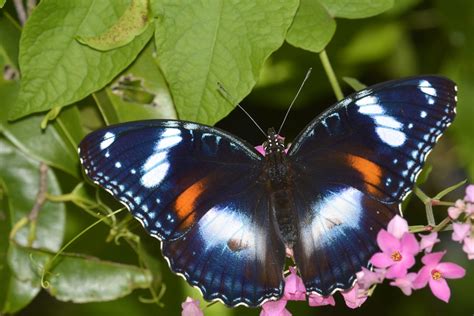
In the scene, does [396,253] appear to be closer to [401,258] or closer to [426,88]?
[401,258]

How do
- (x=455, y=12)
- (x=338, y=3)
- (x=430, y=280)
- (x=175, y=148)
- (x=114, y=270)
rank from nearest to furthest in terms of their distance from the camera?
(x=430, y=280) → (x=175, y=148) → (x=338, y=3) → (x=114, y=270) → (x=455, y=12)

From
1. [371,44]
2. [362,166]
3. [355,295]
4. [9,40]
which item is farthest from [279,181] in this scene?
[371,44]

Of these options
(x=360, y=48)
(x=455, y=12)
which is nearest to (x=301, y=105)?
(x=360, y=48)

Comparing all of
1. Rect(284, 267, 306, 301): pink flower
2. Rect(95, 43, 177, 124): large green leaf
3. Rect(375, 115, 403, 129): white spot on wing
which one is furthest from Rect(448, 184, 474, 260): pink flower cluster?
Rect(95, 43, 177, 124): large green leaf

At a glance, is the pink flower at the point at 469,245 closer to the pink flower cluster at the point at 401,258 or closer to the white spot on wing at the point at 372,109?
the pink flower cluster at the point at 401,258

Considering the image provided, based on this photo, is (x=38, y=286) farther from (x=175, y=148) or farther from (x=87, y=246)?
(x=175, y=148)

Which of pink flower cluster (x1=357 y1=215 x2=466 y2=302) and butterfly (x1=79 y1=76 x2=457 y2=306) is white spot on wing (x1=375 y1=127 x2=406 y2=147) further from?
pink flower cluster (x1=357 y1=215 x2=466 y2=302)
